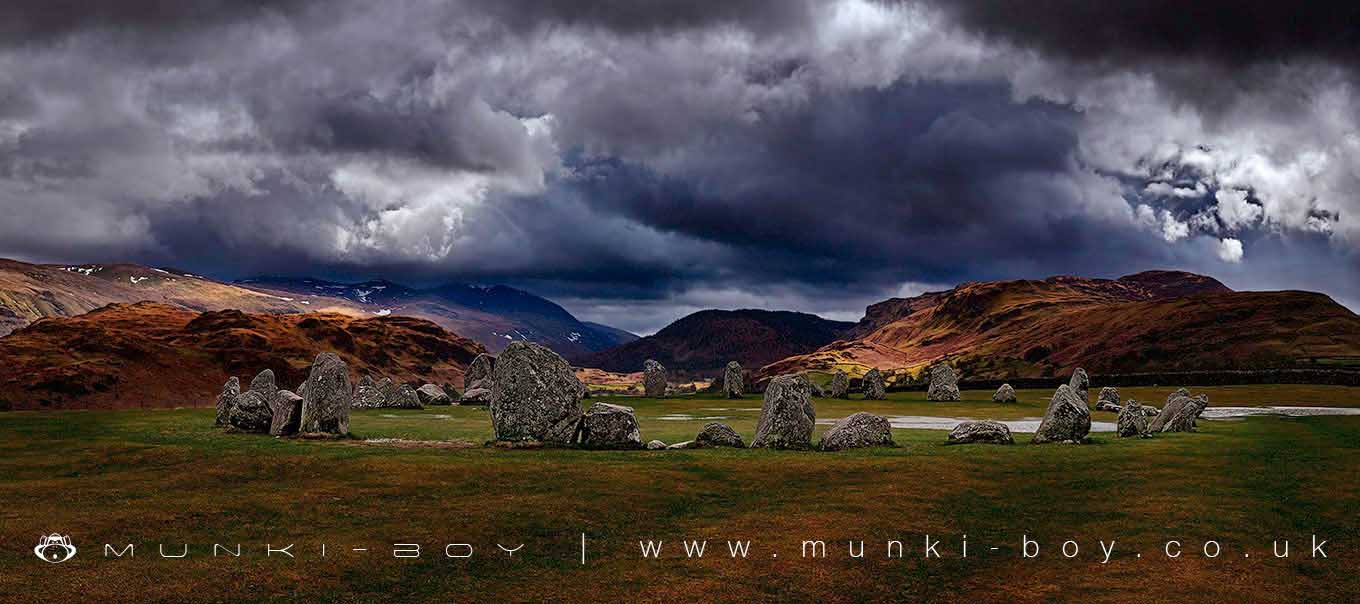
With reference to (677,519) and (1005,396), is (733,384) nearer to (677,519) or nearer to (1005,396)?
(1005,396)

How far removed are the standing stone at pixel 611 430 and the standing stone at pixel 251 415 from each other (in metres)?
15.1

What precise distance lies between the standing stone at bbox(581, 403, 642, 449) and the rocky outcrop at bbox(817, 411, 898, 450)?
6693 mm

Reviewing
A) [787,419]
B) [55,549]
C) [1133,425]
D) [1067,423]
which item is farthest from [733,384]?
[55,549]

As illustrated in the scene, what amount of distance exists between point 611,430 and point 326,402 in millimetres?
12209

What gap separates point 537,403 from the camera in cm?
2895

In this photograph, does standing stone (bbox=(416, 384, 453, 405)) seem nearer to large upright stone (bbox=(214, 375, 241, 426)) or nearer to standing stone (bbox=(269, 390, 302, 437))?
large upright stone (bbox=(214, 375, 241, 426))

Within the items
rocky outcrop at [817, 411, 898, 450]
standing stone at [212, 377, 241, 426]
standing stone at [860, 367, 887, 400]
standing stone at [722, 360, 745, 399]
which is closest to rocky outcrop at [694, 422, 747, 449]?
rocky outcrop at [817, 411, 898, 450]

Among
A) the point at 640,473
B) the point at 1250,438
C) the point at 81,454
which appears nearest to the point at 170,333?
the point at 81,454

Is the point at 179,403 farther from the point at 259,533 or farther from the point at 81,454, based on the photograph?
the point at 259,533

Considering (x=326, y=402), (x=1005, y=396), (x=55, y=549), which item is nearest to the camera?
(x=55, y=549)

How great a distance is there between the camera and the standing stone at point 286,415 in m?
32.3

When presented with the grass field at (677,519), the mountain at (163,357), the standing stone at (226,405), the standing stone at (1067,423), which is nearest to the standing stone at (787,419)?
the grass field at (677,519)

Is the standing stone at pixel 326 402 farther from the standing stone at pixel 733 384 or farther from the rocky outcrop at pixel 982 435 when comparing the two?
the standing stone at pixel 733 384

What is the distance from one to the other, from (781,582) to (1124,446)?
851 inches
